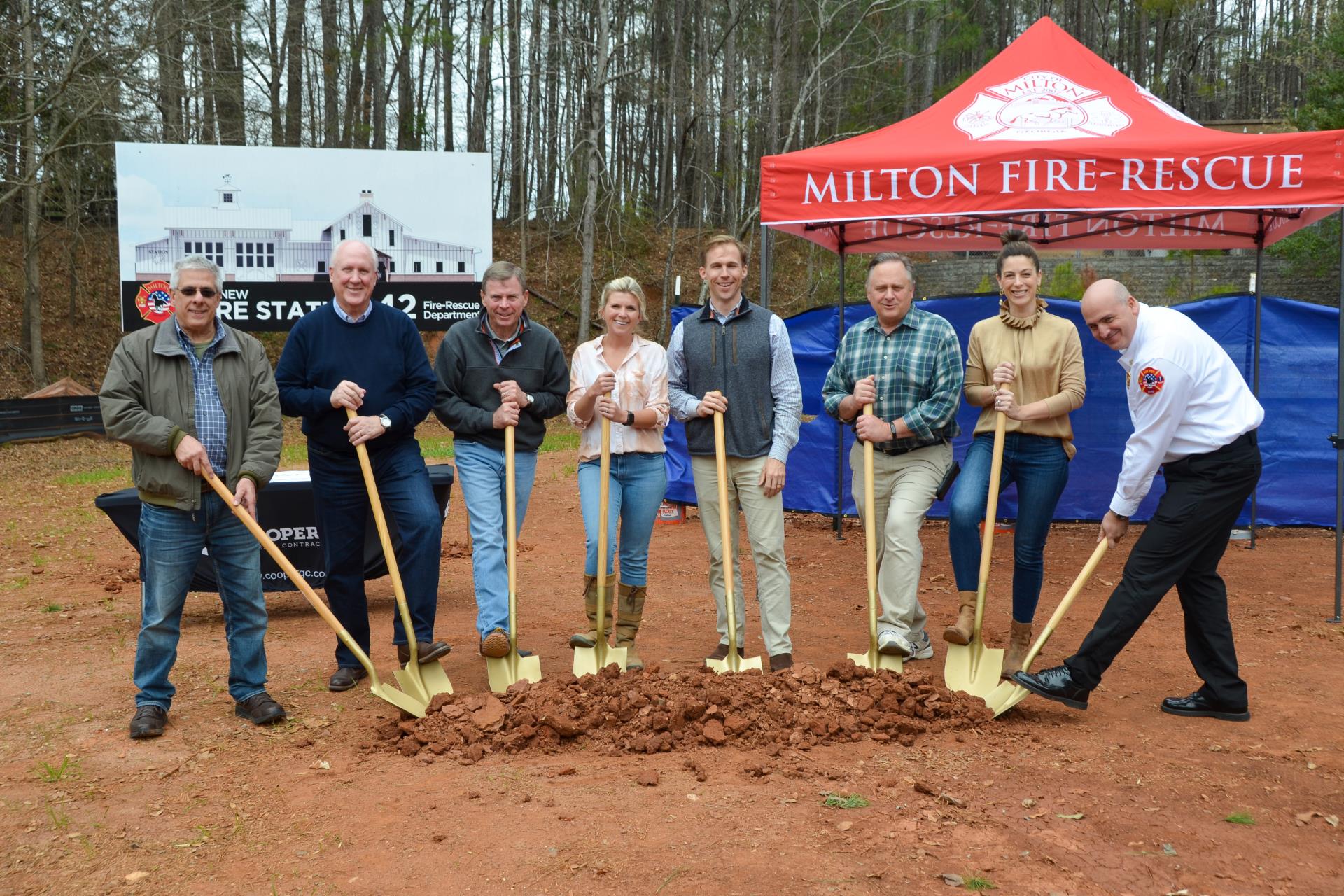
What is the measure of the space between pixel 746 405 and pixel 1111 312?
5.20 feet

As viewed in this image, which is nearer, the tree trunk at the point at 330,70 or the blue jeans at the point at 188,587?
the blue jeans at the point at 188,587

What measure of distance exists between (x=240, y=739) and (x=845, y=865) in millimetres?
2562

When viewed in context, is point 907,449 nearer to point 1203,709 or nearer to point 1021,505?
point 1021,505

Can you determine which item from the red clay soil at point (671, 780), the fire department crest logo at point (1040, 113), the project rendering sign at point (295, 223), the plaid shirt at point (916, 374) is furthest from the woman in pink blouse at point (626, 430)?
the project rendering sign at point (295, 223)

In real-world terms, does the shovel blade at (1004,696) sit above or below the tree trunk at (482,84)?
below

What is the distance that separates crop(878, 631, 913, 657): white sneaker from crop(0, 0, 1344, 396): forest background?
17785 millimetres

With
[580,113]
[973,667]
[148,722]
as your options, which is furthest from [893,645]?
[580,113]

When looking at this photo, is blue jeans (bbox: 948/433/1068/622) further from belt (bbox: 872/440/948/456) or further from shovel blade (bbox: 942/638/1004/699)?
shovel blade (bbox: 942/638/1004/699)

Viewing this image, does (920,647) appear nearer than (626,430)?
No

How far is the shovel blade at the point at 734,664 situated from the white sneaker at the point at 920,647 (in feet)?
2.95

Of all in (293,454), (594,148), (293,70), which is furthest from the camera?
(293,70)

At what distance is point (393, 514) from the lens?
5047mm

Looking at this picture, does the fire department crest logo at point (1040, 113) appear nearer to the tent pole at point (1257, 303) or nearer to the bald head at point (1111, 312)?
the tent pole at point (1257, 303)

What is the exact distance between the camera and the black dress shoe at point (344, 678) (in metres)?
5.03
